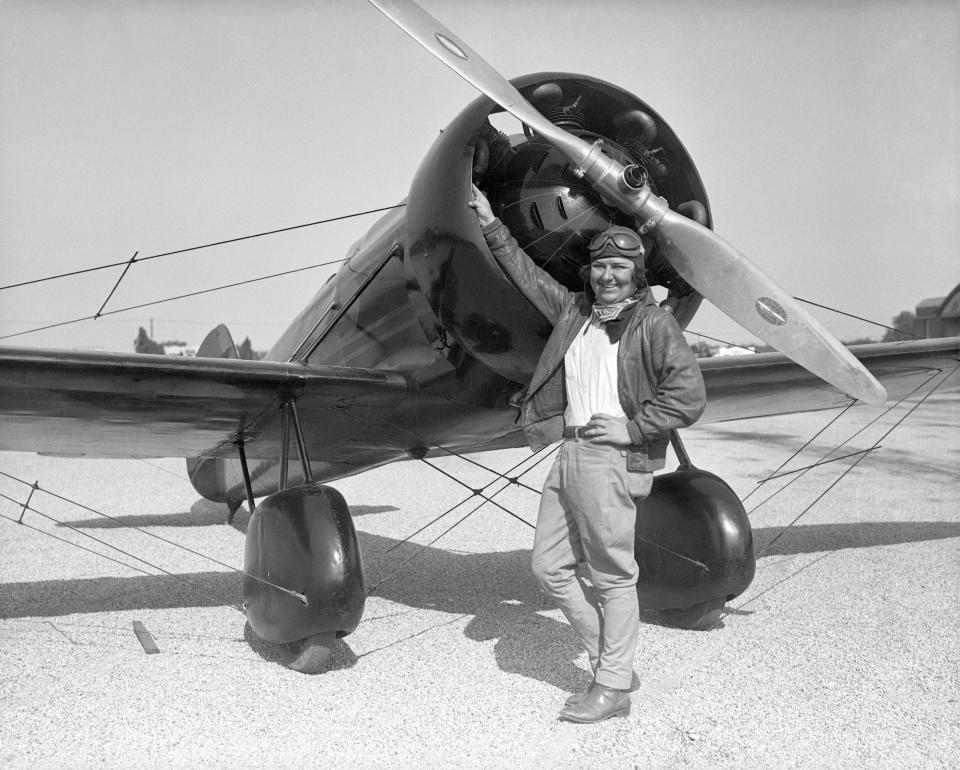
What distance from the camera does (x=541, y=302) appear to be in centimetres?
345

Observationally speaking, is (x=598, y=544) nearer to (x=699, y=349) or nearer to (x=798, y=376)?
(x=798, y=376)

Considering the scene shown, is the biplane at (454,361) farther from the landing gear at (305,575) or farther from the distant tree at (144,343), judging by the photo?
the distant tree at (144,343)

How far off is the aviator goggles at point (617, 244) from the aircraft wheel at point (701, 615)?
7.51ft

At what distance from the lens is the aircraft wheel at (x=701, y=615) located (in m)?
4.63

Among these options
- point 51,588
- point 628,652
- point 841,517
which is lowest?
point 841,517

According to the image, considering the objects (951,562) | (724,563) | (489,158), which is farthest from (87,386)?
(951,562)

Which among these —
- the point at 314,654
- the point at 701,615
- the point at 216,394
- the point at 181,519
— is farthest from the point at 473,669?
the point at 181,519

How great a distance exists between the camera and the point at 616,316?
126 inches

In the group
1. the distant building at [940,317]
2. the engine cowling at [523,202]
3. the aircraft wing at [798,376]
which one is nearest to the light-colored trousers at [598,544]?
the engine cowling at [523,202]

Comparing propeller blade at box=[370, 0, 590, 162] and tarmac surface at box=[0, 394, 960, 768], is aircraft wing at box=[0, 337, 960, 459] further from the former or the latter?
propeller blade at box=[370, 0, 590, 162]

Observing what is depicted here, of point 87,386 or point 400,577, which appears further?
point 400,577

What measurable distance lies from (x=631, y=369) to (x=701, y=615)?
2.08 meters

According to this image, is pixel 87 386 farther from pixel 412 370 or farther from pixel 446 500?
pixel 446 500

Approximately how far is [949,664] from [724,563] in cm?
118
